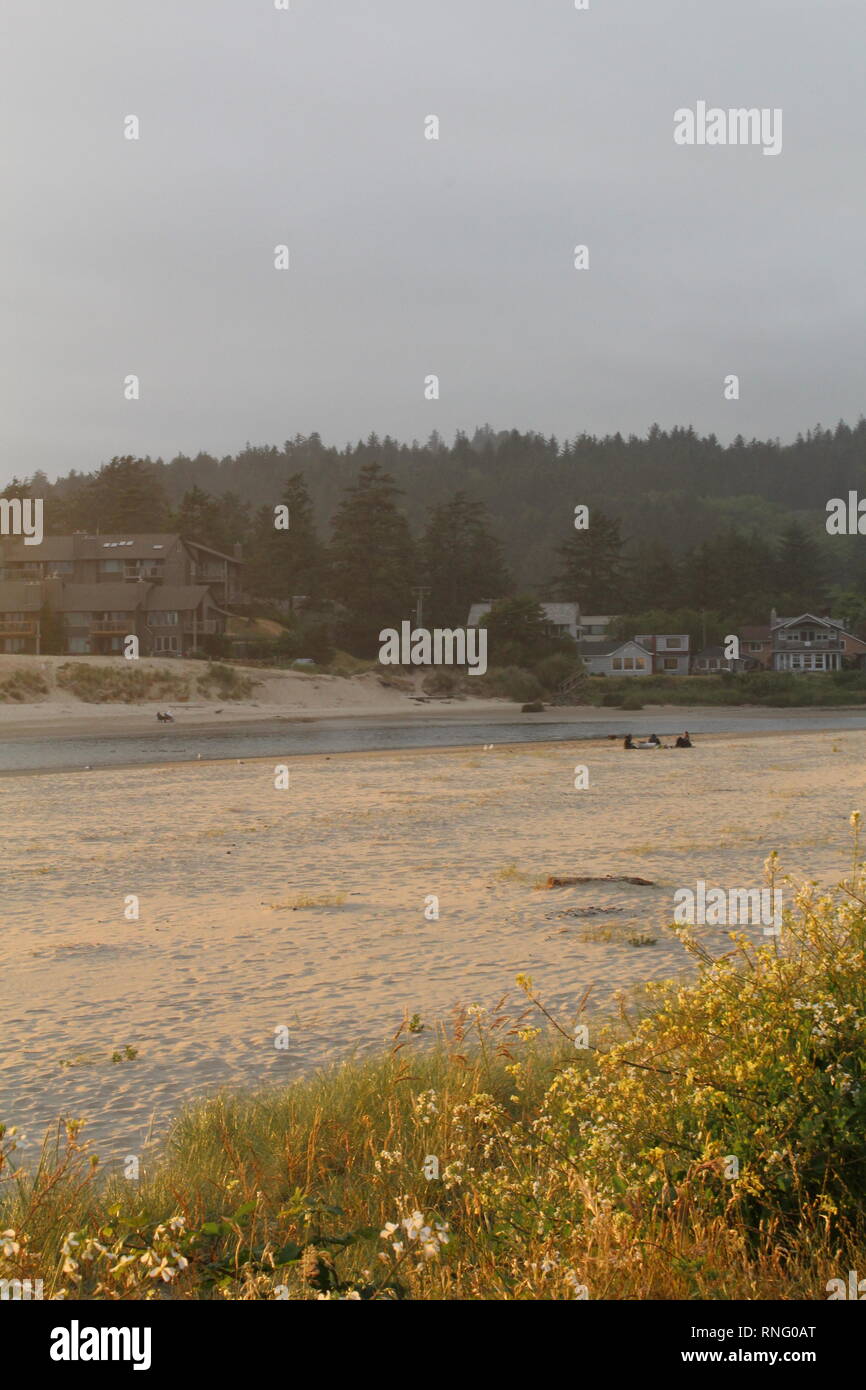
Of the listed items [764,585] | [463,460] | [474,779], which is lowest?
[474,779]

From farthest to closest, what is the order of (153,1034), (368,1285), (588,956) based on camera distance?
(588,956), (153,1034), (368,1285)

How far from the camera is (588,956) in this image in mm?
10086

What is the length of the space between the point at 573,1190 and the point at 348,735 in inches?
1754

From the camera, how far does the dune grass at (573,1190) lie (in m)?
3.62

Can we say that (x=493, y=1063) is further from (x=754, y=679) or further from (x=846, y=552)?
(x=846, y=552)

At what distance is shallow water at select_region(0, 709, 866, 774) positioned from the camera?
121 feet

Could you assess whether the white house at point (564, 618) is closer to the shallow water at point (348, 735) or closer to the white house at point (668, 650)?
the white house at point (668, 650)

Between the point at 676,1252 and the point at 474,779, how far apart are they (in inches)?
934

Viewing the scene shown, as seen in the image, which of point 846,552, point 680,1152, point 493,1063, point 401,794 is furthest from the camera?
point 846,552

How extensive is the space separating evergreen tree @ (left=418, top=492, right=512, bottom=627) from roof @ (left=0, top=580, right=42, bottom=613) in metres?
27.2

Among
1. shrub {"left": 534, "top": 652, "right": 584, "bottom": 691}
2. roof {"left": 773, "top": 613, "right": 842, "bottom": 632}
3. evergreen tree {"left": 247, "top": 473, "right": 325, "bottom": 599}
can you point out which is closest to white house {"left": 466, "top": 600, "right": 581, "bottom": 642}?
shrub {"left": 534, "top": 652, "right": 584, "bottom": 691}

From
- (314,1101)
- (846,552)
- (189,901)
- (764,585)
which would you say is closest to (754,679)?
(764,585)
